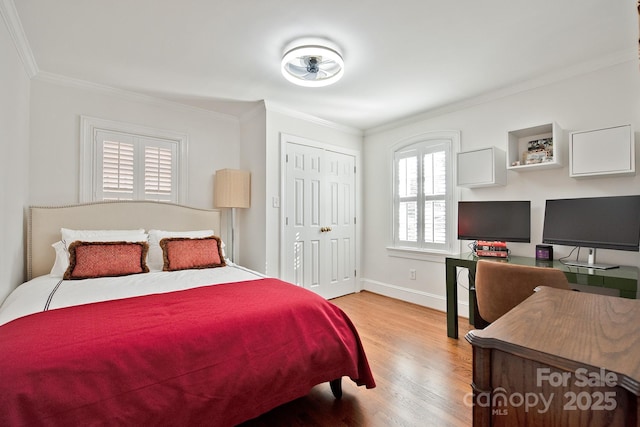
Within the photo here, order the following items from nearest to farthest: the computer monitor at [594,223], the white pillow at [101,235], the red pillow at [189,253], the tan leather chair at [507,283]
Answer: the tan leather chair at [507,283] < the computer monitor at [594,223] < the white pillow at [101,235] < the red pillow at [189,253]

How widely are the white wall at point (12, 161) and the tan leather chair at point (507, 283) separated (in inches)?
133

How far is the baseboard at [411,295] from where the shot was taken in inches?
134

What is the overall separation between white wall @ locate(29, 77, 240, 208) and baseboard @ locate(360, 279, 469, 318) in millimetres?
2605

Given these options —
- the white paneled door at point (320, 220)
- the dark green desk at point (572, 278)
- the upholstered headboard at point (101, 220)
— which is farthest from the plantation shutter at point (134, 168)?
the dark green desk at point (572, 278)

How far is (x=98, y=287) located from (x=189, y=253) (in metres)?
0.81

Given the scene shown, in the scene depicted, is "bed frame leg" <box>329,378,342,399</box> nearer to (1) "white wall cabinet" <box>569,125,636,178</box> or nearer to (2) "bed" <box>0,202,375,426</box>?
(2) "bed" <box>0,202,375,426</box>

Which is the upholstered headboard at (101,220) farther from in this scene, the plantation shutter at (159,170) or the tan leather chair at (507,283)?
the tan leather chair at (507,283)

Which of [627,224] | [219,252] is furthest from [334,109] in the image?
[627,224]

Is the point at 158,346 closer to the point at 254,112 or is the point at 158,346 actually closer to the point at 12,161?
the point at 12,161

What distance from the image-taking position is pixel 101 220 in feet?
9.66

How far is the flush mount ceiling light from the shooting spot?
2289 millimetres

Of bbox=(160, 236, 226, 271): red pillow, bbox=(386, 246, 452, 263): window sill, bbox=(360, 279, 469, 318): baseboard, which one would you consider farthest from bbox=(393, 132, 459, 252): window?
bbox=(160, 236, 226, 271): red pillow

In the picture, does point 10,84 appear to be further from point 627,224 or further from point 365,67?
point 627,224

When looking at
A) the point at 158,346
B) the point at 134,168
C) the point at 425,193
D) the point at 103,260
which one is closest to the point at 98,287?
the point at 103,260
